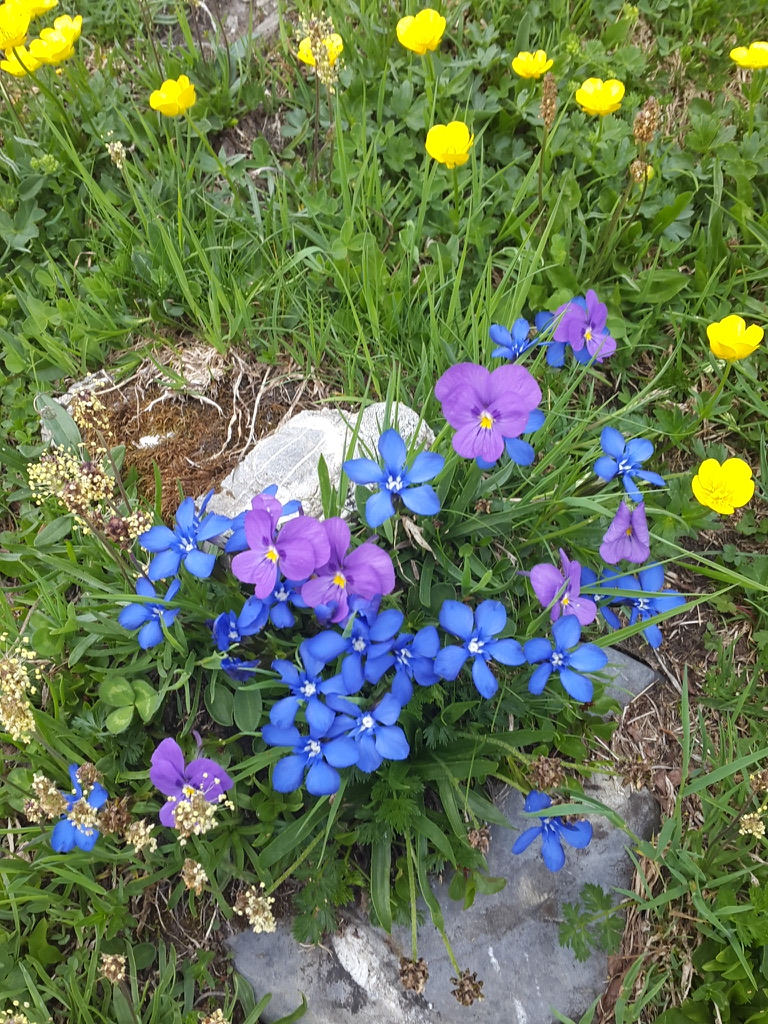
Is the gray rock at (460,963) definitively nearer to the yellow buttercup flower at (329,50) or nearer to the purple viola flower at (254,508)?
the purple viola flower at (254,508)

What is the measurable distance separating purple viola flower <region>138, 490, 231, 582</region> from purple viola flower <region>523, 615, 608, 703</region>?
2.81 feet

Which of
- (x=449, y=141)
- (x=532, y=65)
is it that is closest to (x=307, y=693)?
(x=449, y=141)

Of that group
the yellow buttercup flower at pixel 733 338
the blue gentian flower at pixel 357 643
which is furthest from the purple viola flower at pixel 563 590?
the yellow buttercup flower at pixel 733 338

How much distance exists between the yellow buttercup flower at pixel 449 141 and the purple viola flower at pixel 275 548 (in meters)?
1.51

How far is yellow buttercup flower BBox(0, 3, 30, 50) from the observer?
269cm

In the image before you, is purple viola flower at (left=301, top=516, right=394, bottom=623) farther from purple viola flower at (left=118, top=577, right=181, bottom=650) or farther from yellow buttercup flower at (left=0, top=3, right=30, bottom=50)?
yellow buttercup flower at (left=0, top=3, right=30, bottom=50)

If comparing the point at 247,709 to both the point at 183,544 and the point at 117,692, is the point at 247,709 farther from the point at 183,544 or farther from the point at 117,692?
the point at 183,544

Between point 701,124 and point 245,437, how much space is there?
2.32m

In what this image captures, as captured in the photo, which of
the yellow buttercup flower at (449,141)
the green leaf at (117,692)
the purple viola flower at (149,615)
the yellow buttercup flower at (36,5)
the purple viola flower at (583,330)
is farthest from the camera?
the yellow buttercup flower at (36,5)

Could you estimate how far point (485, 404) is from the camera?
184 cm

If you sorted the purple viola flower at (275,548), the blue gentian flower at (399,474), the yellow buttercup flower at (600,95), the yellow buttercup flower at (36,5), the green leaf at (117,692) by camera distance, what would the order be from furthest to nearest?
the yellow buttercup flower at (36,5) → the yellow buttercup flower at (600,95) → the green leaf at (117,692) → the blue gentian flower at (399,474) → the purple viola flower at (275,548)

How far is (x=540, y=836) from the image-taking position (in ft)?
7.25

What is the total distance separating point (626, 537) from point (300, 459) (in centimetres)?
106

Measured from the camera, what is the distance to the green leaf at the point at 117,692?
7.06ft
